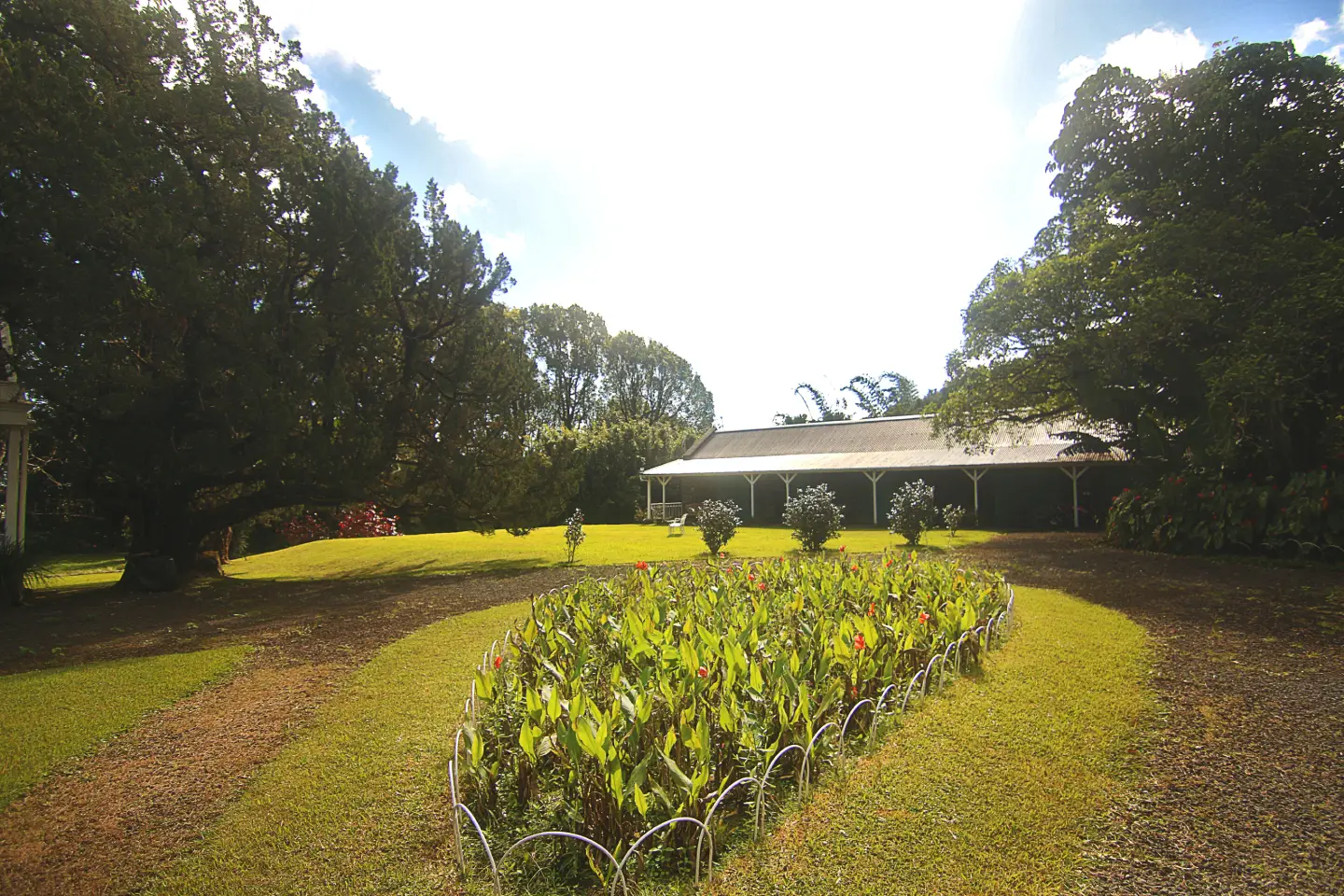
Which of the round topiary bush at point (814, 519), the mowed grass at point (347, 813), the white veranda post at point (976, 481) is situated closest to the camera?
the mowed grass at point (347, 813)

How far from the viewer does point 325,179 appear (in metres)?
10.4

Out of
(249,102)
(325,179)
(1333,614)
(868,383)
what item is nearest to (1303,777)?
(1333,614)

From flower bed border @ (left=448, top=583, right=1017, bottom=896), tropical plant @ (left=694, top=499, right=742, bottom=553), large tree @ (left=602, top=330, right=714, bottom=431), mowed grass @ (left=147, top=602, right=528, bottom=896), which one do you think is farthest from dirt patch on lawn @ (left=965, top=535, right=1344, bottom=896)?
large tree @ (left=602, top=330, right=714, bottom=431)

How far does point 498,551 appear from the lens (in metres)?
17.2

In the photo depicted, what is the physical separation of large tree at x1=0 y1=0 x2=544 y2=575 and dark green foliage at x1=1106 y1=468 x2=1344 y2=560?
40.3 ft

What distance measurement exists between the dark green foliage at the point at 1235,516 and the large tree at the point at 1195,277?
0.75 metres

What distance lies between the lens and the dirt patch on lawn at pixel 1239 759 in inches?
103

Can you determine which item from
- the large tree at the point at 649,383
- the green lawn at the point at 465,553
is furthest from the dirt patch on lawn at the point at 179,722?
the large tree at the point at 649,383

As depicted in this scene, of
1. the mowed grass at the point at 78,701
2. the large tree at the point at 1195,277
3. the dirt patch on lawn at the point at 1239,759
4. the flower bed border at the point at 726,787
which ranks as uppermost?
the large tree at the point at 1195,277

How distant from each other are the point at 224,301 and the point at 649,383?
3464 centimetres

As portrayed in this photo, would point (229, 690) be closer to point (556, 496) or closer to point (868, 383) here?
point (556, 496)

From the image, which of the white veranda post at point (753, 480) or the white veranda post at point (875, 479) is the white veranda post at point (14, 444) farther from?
the white veranda post at point (875, 479)

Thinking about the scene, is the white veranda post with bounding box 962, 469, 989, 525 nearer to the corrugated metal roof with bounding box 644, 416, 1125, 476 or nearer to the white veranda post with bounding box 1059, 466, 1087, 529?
the corrugated metal roof with bounding box 644, 416, 1125, 476

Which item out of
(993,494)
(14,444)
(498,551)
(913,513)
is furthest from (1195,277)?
(14,444)
